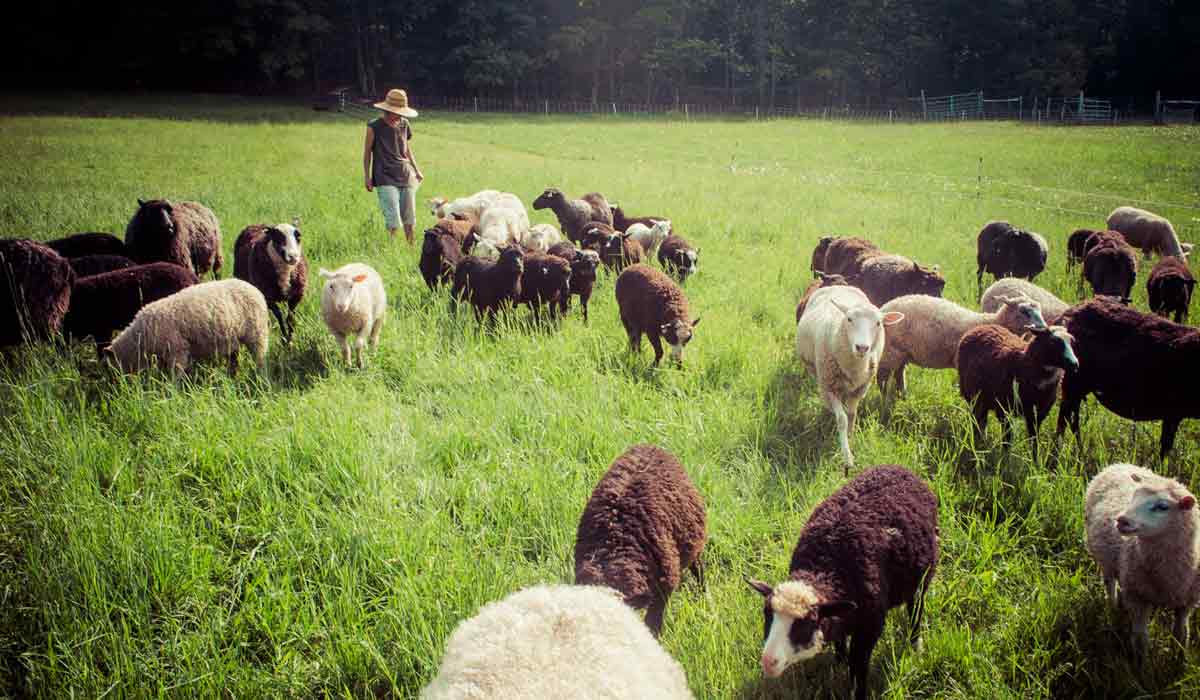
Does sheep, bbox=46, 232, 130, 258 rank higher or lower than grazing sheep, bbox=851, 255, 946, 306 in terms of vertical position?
higher

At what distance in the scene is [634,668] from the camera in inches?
73.6

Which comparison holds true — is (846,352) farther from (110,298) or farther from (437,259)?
(110,298)

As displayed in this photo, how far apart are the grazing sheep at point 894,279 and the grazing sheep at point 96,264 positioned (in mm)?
8174

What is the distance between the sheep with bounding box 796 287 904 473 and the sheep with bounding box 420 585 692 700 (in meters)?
2.75

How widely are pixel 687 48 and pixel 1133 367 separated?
65.4 meters

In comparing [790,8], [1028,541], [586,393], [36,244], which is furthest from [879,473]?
[790,8]

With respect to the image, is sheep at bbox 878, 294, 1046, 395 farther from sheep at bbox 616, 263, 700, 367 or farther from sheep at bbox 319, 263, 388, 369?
sheep at bbox 319, 263, 388, 369

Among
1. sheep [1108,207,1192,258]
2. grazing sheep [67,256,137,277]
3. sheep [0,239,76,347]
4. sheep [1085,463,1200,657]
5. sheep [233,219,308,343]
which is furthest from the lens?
sheep [1108,207,1192,258]

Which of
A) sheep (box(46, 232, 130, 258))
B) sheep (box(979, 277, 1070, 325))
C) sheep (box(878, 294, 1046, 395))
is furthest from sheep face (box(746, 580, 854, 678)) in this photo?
sheep (box(46, 232, 130, 258))

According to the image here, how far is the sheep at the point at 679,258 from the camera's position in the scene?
8.19m

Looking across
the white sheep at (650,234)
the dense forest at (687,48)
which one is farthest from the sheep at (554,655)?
the dense forest at (687,48)

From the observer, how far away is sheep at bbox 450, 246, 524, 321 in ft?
22.0

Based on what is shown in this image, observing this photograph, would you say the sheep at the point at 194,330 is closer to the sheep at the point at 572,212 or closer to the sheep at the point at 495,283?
the sheep at the point at 495,283

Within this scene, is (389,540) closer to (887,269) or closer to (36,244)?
(36,244)
